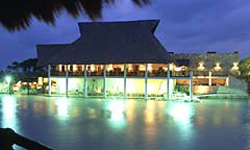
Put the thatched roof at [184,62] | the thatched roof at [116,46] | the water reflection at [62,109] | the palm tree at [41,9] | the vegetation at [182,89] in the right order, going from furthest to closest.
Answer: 1. the thatched roof at [184,62]
2. the vegetation at [182,89]
3. the thatched roof at [116,46]
4. the water reflection at [62,109]
5. the palm tree at [41,9]

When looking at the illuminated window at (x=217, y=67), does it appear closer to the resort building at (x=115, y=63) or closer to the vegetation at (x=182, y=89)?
the vegetation at (x=182, y=89)

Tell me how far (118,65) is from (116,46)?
2401 millimetres

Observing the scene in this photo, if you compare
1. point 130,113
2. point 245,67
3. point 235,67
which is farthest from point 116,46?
point 245,67

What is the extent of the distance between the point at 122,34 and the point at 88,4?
3442 cm

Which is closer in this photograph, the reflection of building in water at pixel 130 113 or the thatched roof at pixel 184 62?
the reflection of building in water at pixel 130 113

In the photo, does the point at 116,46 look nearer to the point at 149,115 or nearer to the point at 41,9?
the point at 149,115

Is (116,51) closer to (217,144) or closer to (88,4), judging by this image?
(217,144)

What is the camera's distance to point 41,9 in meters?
1.99

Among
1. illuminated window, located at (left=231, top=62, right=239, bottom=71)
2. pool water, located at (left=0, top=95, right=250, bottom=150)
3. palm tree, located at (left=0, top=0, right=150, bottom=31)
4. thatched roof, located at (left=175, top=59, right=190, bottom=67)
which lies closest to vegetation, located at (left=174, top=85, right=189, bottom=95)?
thatched roof, located at (left=175, top=59, right=190, bottom=67)

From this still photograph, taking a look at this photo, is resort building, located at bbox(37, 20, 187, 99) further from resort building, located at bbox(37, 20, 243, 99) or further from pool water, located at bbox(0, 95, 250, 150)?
pool water, located at bbox(0, 95, 250, 150)

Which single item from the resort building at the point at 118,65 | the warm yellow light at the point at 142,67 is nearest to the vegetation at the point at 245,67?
the resort building at the point at 118,65

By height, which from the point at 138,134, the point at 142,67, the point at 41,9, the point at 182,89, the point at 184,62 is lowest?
the point at 138,134

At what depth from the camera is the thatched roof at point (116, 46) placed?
3359cm

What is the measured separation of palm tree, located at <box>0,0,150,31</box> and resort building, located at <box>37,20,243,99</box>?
30126mm
